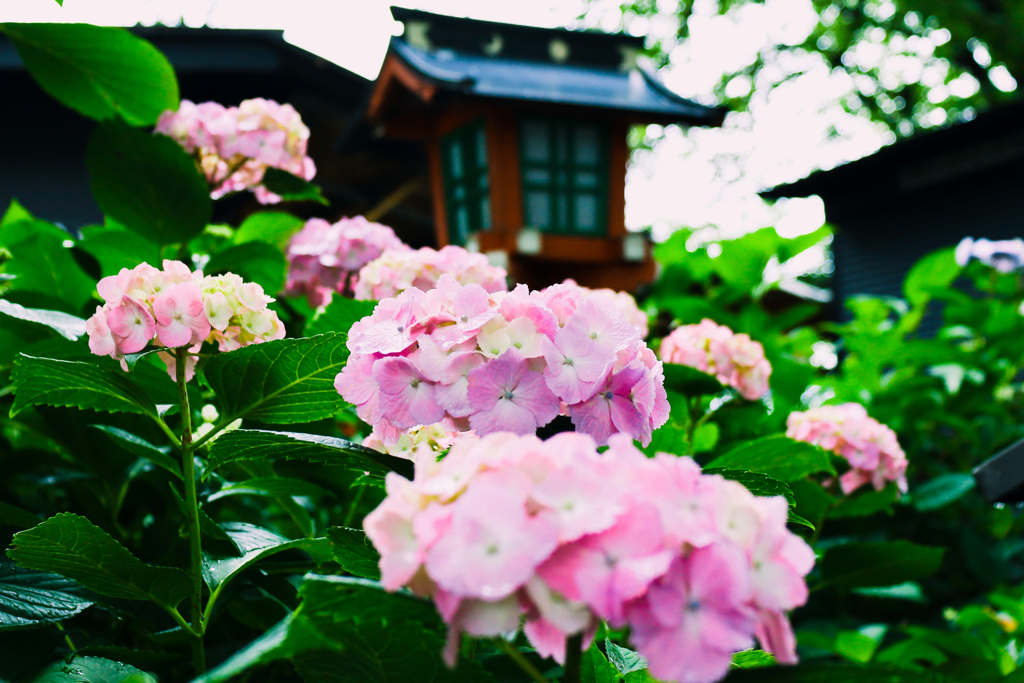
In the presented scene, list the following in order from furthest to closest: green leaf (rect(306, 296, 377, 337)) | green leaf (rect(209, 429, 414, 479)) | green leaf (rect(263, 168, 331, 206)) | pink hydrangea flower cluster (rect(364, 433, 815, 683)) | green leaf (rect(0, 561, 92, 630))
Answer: green leaf (rect(263, 168, 331, 206)), green leaf (rect(306, 296, 377, 337)), green leaf (rect(0, 561, 92, 630)), green leaf (rect(209, 429, 414, 479)), pink hydrangea flower cluster (rect(364, 433, 815, 683))

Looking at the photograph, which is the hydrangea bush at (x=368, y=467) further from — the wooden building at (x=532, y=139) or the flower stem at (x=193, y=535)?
the wooden building at (x=532, y=139)

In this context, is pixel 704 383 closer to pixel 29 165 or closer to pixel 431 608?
pixel 431 608

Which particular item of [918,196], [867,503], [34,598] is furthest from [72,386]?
[918,196]

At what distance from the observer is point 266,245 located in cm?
158

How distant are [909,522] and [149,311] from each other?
105 inches

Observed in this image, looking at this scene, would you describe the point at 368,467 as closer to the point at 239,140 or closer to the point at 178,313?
the point at 178,313

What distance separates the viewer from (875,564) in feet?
5.61

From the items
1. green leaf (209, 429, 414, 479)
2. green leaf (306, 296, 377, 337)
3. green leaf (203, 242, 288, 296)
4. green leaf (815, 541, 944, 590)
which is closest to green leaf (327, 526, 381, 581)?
green leaf (209, 429, 414, 479)

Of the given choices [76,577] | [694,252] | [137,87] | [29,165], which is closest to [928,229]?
[694,252]

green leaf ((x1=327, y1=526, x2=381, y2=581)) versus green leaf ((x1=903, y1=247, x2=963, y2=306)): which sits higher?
green leaf ((x1=327, y1=526, x2=381, y2=581))

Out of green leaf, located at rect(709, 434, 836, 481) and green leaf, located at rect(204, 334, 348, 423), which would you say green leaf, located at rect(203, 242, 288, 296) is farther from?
green leaf, located at rect(709, 434, 836, 481)

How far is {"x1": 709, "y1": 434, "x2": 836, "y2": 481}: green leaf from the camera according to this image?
1.13 m

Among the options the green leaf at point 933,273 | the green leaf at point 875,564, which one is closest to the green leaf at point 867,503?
the green leaf at point 875,564

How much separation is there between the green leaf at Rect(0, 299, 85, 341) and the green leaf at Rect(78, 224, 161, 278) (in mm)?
354
